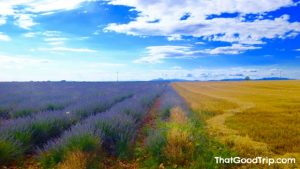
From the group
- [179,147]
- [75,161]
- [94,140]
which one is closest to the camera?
[75,161]

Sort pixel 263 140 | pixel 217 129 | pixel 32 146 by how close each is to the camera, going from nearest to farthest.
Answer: pixel 32 146 → pixel 263 140 → pixel 217 129

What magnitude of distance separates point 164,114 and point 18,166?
24.6 feet

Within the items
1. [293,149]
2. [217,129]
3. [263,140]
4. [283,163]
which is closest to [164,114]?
[217,129]

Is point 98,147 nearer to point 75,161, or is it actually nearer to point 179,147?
point 75,161

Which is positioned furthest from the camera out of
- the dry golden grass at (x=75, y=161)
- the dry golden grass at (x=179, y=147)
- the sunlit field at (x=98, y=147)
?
the dry golden grass at (x=179, y=147)

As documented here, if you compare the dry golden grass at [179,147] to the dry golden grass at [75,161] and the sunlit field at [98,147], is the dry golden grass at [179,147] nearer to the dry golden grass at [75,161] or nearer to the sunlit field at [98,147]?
the sunlit field at [98,147]

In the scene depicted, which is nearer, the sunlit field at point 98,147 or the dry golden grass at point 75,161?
the dry golden grass at point 75,161

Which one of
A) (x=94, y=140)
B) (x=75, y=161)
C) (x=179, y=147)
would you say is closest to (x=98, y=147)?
(x=94, y=140)

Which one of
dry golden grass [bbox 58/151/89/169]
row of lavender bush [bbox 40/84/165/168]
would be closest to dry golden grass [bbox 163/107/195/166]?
row of lavender bush [bbox 40/84/165/168]

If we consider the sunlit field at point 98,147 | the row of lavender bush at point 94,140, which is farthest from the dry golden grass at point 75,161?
the row of lavender bush at point 94,140

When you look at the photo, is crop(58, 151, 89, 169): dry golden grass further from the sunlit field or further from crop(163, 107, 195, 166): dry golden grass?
crop(163, 107, 195, 166): dry golden grass

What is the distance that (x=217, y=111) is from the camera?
1722 cm

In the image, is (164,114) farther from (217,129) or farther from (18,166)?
(18,166)

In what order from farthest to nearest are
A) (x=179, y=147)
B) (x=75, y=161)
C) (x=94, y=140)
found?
(x=179, y=147) → (x=94, y=140) → (x=75, y=161)
